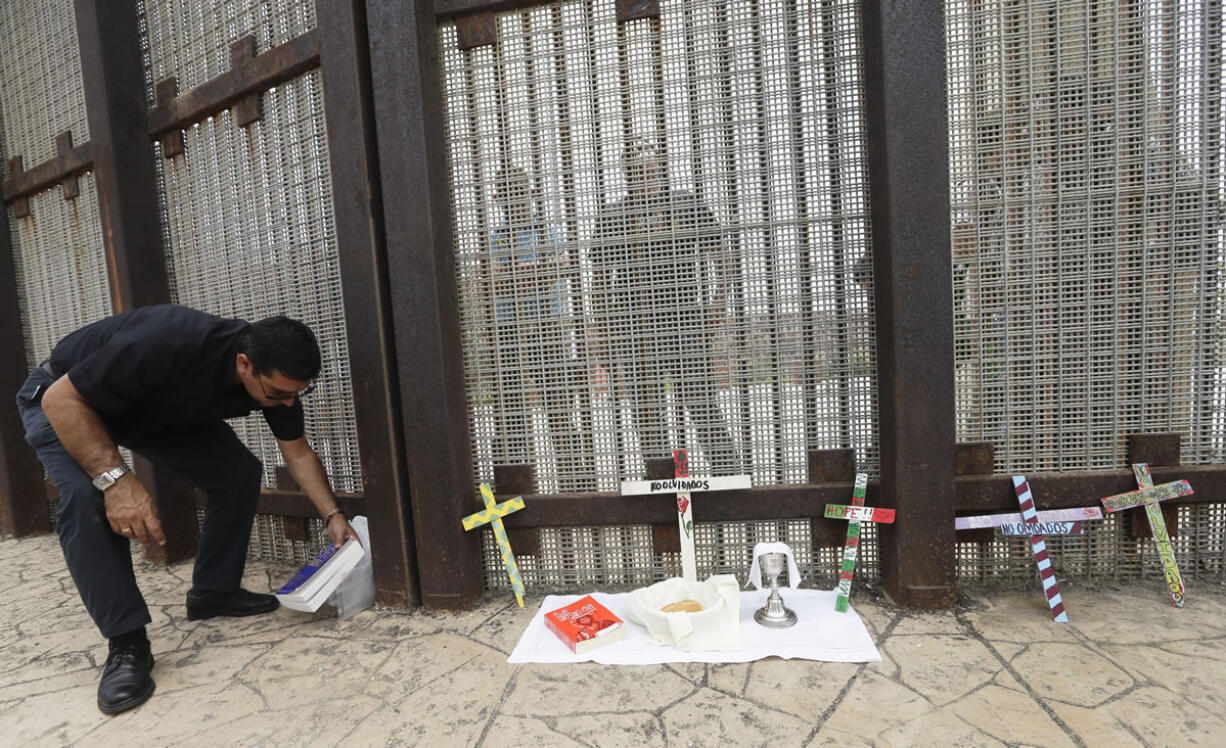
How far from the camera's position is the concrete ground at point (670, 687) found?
5.56ft

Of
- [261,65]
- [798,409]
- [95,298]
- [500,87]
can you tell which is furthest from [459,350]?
[95,298]

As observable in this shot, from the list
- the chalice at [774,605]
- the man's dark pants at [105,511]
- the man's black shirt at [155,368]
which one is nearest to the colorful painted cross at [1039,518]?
the chalice at [774,605]

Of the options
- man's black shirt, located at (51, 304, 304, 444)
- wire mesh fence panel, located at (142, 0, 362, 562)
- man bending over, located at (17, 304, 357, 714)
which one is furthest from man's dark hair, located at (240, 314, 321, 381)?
wire mesh fence panel, located at (142, 0, 362, 562)

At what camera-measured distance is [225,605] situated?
2.71 meters

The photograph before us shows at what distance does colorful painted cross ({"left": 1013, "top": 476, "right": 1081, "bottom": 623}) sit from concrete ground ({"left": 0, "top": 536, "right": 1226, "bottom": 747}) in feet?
0.23

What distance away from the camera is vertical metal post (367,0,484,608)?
2.44 meters

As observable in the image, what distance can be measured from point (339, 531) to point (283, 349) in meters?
0.93

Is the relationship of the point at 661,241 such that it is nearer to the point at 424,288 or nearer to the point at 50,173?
the point at 424,288

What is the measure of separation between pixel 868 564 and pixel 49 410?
3.39 metres

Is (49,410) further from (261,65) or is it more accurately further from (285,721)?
(261,65)

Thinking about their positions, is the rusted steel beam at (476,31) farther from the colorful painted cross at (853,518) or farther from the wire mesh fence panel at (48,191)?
the wire mesh fence panel at (48,191)

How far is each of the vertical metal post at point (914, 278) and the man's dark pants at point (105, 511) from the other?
119 inches

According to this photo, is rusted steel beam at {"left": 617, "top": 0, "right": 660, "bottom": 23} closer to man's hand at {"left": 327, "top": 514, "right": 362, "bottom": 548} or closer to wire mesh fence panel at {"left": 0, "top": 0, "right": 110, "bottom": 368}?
man's hand at {"left": 327, "top": 514, "right": 362, "bottom": 548}

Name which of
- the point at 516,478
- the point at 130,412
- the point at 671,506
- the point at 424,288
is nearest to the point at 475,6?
the point at 424,288
